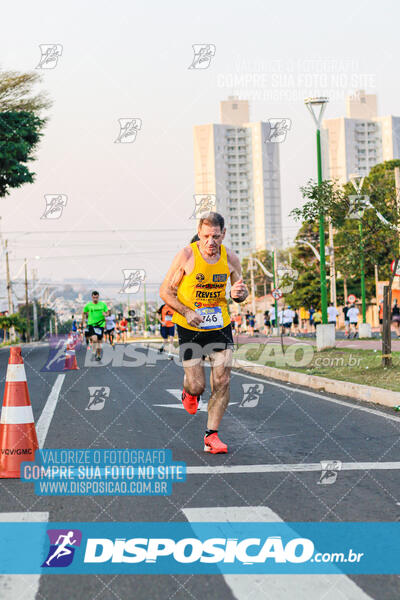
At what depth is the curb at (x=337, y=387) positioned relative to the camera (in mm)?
10609

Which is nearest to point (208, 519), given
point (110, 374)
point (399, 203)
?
point (110, 374)

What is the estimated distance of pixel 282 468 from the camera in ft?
20.2

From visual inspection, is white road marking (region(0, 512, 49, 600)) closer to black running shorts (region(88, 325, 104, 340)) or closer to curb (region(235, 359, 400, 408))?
curb (region(235, 359, 400, 408))

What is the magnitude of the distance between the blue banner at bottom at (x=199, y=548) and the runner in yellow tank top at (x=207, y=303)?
2488 mm

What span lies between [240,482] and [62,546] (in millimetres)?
1782

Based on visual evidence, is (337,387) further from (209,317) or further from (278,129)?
(278,129)

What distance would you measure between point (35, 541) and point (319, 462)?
2.81 metres

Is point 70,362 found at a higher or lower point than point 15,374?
lower

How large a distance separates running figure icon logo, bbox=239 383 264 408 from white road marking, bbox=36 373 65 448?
8.23ft

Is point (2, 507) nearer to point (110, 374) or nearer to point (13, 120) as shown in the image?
point (110, 374)

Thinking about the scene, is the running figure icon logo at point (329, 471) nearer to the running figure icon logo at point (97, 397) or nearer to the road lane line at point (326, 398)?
the road lane line at point (326, 398)

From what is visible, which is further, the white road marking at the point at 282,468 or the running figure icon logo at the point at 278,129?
the running figure icon logo at the point at 278,129

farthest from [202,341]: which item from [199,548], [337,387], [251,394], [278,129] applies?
[278,129]

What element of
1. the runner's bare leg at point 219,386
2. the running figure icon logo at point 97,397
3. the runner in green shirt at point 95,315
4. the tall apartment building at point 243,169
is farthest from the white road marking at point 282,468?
the tall apartment building at point 243,169
